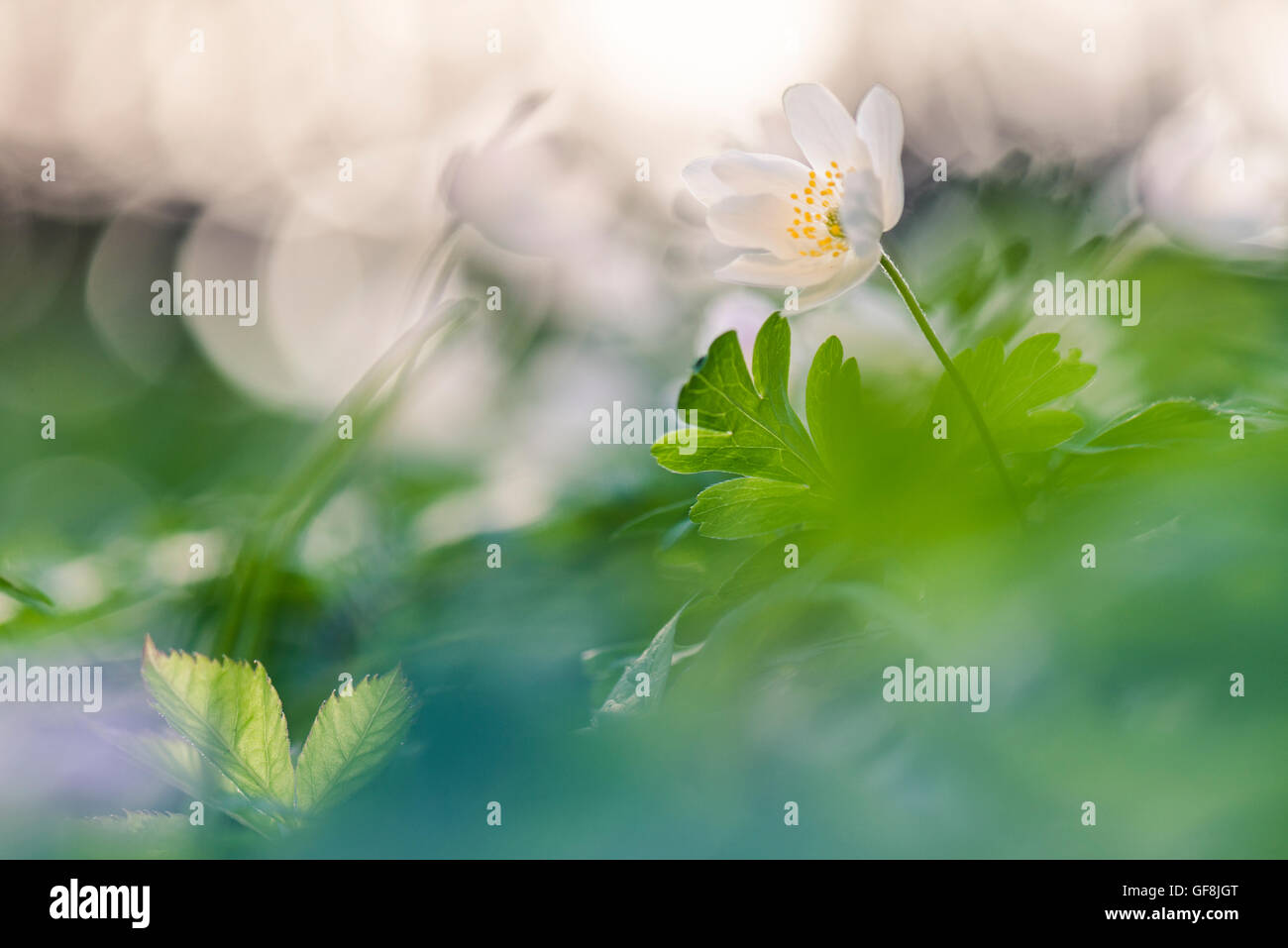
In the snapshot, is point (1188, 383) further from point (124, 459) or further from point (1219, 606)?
point (124, 459)

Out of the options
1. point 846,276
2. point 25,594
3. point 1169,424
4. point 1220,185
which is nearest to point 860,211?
point 846,276

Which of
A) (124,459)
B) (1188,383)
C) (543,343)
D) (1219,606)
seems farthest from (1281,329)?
(124,459)

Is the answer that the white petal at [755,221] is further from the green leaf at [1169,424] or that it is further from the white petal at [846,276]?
the green leaf at [1169,424]

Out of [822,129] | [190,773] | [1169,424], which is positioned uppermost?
[822,129]

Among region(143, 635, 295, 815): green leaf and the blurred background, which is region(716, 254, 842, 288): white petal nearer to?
the blurred background

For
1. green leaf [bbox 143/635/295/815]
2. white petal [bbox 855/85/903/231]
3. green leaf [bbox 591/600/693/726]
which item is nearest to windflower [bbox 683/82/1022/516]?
white petal [bbox 855/85/903/231]

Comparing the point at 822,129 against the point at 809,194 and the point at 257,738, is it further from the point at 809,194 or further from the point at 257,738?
the point at 257,738
